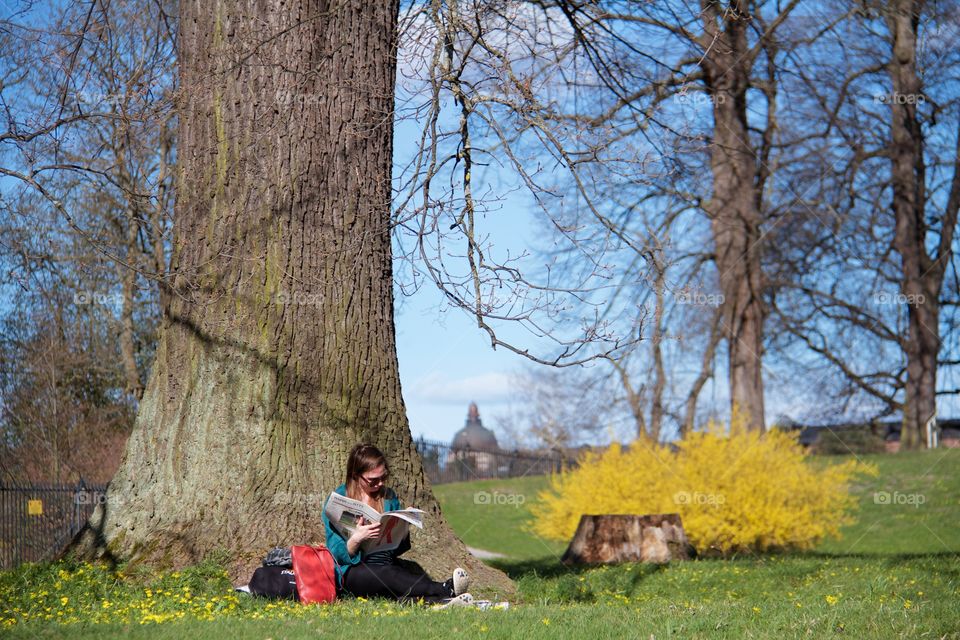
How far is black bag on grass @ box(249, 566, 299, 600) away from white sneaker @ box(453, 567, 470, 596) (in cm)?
108

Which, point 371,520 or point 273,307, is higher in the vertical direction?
point 273,307

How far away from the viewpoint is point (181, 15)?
821 centimetres

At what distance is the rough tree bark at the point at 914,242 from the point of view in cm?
2411

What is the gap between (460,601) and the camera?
661cm

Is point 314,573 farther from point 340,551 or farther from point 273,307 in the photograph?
point 273,307

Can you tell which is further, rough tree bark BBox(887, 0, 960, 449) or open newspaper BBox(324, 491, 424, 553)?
rough tree bark BBox(887, 0, 960, 449)

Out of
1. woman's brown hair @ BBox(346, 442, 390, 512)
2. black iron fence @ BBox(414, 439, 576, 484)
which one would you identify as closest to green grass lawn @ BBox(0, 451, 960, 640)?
woman's brown hair @ BBox(346, 442, 390, 512)

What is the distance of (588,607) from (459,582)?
3.17 ft

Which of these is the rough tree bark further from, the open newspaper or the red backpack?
the red backpack

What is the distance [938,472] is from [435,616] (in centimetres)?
1755

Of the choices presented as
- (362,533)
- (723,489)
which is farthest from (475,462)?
(362,533)

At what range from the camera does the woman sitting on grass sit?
680cm

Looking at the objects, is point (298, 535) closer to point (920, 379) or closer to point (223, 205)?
point (223, 205)

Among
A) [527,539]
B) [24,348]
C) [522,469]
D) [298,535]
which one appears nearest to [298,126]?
[298,535]
